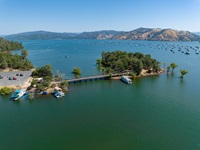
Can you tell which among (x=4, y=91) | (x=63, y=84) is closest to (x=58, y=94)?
(x=63, y=84)

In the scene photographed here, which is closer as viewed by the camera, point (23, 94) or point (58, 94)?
point (58, 94)

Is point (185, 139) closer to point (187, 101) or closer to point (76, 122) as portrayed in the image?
point (187, 101)

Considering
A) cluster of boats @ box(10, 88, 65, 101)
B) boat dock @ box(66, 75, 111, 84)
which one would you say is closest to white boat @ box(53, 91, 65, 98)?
cluster of boats @ box(10, 88, 65, 101)


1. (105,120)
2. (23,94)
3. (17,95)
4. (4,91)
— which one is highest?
(4,91)

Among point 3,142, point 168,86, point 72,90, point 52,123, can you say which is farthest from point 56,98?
point 168,86

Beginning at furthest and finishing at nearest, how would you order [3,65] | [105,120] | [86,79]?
1. [3,65]
2. [86,79]
3. [105,120]

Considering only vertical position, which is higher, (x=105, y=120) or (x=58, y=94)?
(x=58, y=94)

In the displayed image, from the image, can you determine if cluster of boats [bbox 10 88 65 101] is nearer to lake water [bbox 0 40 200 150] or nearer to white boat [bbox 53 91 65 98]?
white boat [bbox 53 91 65 98]

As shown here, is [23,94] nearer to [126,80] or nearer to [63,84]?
[63,84]

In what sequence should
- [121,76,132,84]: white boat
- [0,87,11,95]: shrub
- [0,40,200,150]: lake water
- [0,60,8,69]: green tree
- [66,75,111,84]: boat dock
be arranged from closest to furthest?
[0,40,200,150]: lake water < [0,87,11,95]: shrub < [121,76,132,84]: white boat < [66,75,111,84]: boat dock < [0,60,8,69]: green tree

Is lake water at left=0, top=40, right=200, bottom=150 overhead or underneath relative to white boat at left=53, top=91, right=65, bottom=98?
underneath

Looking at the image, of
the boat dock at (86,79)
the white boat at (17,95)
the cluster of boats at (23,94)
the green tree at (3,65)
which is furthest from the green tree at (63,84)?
the green tree at (3,65)
